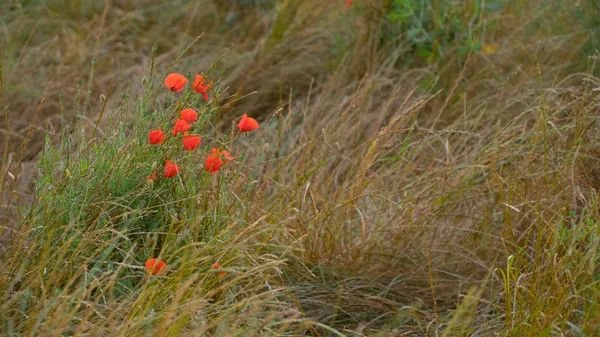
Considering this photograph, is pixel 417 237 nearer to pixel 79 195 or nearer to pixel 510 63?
pixel 79 195

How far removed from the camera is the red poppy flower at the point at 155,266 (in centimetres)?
203

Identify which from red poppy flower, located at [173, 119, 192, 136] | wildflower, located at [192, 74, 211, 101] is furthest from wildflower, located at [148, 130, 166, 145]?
wildflower, located at [192, 74, 211, 101]

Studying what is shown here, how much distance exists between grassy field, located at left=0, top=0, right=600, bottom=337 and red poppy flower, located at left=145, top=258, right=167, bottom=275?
0.01 metres

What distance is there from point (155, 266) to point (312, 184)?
114 centimetres

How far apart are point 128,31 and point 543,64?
2457 millimetres

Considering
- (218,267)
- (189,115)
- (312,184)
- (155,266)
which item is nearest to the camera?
(155,266)

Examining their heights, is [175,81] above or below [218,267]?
above

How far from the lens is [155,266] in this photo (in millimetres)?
2041

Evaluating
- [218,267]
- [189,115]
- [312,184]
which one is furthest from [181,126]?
[312,184]

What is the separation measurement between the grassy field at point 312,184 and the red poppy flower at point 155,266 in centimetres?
1

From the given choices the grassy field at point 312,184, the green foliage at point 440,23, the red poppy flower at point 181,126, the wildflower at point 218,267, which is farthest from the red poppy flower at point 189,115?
the green foliage at point 440,23

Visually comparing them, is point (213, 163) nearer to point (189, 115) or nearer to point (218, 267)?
point (189, 115)

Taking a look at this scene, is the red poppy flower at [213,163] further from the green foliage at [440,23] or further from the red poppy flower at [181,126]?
the green foliage at [440,23]

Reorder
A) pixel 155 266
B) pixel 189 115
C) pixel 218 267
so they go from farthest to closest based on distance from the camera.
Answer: pixel 189 115 < pixel 218 267 < pixel 155 266
